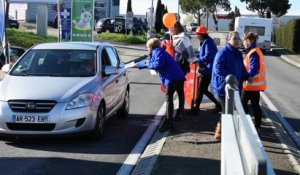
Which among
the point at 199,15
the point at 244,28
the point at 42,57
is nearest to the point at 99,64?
the point at 42,57

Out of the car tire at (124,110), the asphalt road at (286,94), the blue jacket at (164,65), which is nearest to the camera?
the blue jacket at (164,65)

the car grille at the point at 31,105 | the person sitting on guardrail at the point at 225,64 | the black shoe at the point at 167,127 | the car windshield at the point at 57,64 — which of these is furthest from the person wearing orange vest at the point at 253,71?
the car grille at the point at 31,105

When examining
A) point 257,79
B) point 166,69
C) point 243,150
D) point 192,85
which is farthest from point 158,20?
point 243,150

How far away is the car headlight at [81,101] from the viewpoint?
7.96m

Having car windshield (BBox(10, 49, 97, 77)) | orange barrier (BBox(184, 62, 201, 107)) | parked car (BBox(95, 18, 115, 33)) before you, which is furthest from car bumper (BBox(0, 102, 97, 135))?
A: parked car (BBox(95, 18, 115, 33))

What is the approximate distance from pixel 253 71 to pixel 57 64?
332cm

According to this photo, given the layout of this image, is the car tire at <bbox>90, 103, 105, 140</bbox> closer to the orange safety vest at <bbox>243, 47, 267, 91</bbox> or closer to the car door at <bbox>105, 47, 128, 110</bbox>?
the car door at <bbox>105, 47, 128, 110</bbox>

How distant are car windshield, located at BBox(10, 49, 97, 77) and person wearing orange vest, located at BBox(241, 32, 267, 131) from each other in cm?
257

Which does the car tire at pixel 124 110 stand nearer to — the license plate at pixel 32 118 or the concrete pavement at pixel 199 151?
the concrete pavement at pixel 199 151

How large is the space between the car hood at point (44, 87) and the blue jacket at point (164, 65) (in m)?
1.04

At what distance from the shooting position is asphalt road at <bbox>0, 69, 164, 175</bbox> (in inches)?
266

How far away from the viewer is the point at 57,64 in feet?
30.0

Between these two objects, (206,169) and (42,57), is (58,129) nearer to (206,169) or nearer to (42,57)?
(42,57)

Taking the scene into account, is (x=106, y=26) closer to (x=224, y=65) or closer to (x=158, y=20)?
(x=158, y=20)
